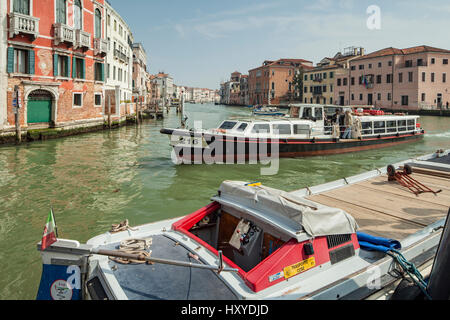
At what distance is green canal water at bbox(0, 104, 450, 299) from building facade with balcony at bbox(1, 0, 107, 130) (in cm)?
267

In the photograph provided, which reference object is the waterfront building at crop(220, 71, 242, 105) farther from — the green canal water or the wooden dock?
the wooden dock

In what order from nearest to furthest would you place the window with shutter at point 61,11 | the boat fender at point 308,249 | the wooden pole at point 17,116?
the boat fender at point 308,249, the wooden pole at point 17,116, the window with shutter at point 61,11

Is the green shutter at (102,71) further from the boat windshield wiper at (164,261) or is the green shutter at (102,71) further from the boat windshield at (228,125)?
the boat windshield wiper at (164,261)

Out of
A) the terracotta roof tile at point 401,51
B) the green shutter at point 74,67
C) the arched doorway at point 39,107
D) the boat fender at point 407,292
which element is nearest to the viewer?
the boat fender at point 407,292

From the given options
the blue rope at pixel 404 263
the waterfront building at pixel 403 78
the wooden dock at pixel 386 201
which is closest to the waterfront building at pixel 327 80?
the waterfront building at pixel 403 78

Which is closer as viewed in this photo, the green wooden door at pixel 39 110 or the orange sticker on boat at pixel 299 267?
the orange sticker on boat at pixel 299 267

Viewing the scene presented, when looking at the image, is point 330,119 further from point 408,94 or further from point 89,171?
point 408,94

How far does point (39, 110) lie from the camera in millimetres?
20016

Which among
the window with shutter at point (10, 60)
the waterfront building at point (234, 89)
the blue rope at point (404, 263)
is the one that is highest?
the waterfront building at point (234, 89)

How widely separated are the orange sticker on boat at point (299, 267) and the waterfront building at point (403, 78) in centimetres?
5208

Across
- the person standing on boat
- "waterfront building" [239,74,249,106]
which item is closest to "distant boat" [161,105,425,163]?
the person standing on boat

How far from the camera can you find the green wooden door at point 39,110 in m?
19.5

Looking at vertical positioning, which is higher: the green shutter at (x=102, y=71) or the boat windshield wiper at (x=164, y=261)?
the green shutter at (x=102, y=71)
